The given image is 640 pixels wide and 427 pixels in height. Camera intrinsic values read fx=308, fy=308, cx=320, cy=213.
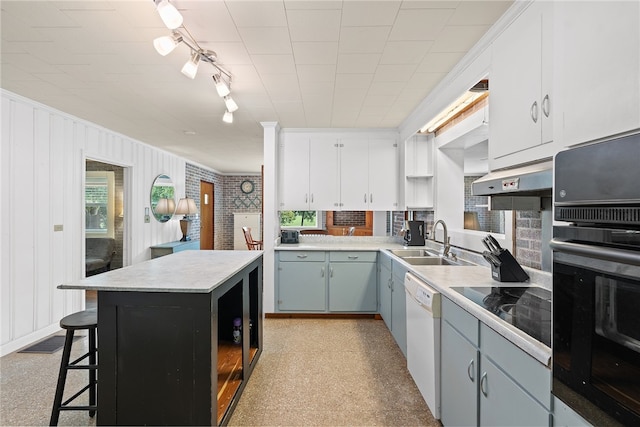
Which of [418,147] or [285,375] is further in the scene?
[418,147]

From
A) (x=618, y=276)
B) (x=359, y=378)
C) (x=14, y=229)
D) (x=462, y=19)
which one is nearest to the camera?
(x=618, y=276)

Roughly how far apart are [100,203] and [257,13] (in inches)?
205

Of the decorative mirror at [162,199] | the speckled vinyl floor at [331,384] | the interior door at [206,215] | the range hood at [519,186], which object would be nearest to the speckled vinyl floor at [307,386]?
the speckled vinyl floor at [331,384]

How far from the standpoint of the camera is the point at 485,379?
1291 millimetres

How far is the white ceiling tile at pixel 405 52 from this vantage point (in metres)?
2.03

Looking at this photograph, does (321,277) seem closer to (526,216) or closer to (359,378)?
(359,378)

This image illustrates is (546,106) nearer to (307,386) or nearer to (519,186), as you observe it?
(519,186)

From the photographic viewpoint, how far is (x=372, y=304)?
12.0 feet

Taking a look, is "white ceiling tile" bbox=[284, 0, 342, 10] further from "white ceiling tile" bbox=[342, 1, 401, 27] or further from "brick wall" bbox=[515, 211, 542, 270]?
"brick wall" bbox=[515, 211, 542, 270]

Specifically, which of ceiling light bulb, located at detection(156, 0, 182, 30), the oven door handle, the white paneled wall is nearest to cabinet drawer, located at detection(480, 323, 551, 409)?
the oven door handle

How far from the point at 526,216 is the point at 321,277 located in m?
2.33

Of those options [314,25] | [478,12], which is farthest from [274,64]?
[478,12]

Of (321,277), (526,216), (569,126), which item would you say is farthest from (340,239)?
(569,126)

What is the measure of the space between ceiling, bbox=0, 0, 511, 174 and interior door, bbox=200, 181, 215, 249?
4.22m
